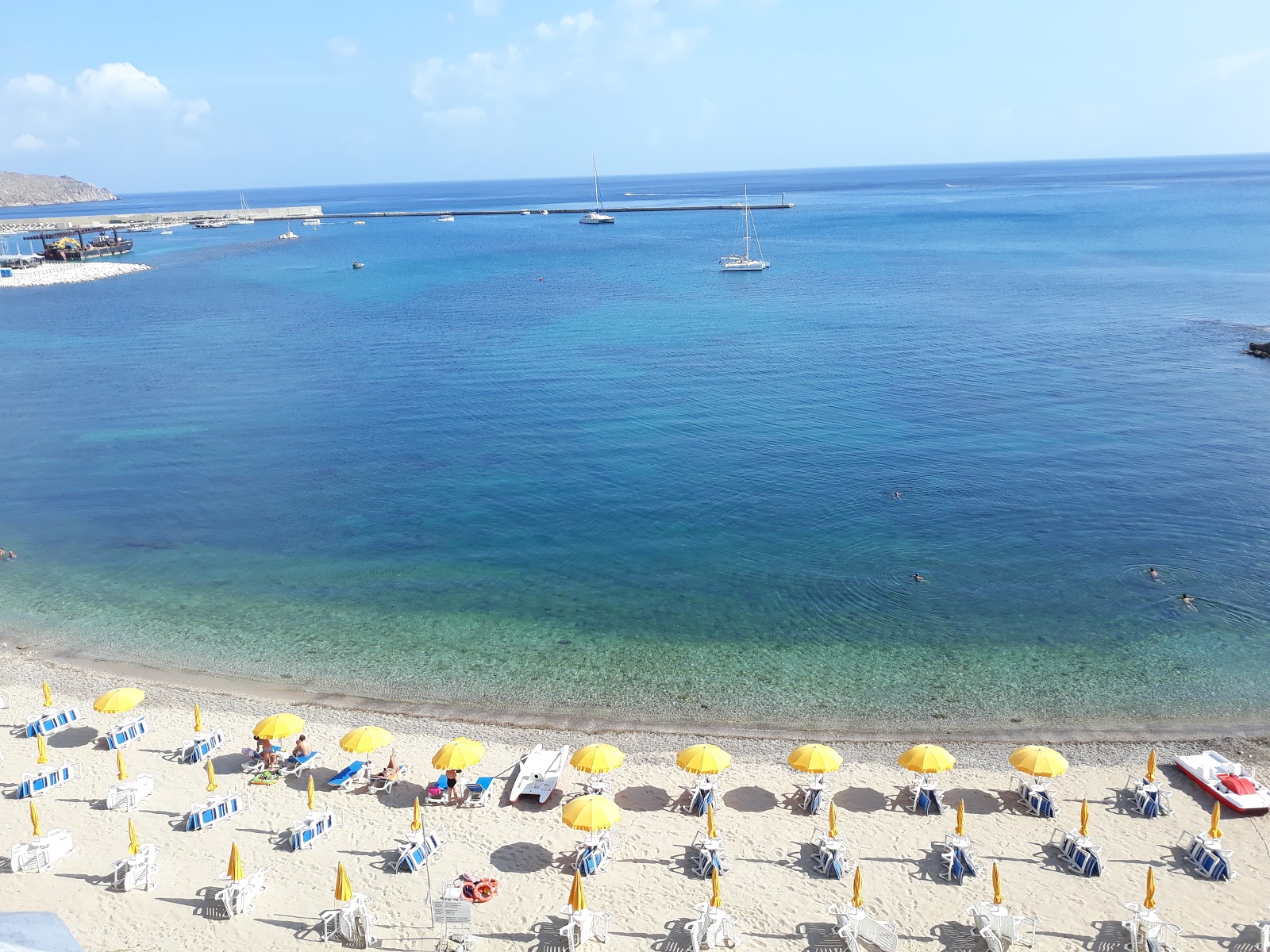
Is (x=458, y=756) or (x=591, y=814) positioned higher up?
(x=458, y=756)

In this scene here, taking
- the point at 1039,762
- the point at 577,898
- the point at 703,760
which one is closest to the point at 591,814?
the point at 577,898

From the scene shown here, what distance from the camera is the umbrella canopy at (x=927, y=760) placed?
20016mm

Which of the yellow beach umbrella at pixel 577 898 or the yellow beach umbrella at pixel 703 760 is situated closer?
the yellow beach umbrella at pixel 577 898

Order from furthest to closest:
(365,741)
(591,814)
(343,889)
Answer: (365,741), (591,814), (343,889)

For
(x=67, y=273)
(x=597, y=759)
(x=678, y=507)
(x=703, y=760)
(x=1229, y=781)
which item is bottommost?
(x=1229, y=781)

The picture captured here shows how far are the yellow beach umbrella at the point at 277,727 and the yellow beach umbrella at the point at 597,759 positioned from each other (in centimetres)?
695

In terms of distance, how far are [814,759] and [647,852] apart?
431 cm

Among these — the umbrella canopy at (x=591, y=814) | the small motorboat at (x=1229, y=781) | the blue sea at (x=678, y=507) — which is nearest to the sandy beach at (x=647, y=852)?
the small motorboat at (x=1229, y=781)

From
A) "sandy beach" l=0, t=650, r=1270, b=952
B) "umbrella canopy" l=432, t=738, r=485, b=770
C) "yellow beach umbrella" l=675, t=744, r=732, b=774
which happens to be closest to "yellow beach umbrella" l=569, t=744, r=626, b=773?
"sandy beach" l=0, t=650, r=1270, b=952

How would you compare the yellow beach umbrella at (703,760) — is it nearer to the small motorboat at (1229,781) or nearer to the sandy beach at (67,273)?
the small motorboat at (1229,781)

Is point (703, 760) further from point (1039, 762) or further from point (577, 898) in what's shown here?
point (1039, 762)

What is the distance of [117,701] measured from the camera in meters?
22.9

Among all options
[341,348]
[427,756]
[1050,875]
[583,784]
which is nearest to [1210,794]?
[1050,875]

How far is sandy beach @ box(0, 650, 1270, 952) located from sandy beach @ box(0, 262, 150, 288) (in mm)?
112318
